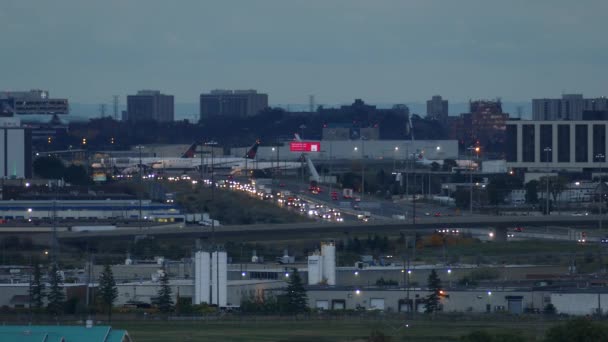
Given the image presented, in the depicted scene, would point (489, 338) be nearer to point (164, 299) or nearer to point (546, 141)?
point (164, 299)

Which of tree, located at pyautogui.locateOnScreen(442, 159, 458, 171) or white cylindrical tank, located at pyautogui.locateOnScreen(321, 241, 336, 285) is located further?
tree, located at pyautogui.locateOnScreen(442, 159, 458, 171)

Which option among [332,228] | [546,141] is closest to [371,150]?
[546,141]

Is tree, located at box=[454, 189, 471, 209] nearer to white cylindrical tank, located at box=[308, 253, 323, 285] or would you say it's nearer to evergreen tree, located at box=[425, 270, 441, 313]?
white cylindrical tank, located at box=[308, 253, 323, 285]

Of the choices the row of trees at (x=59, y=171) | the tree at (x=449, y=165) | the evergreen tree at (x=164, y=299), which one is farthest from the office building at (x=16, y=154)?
the evergreen tree at (x=164, y=299)

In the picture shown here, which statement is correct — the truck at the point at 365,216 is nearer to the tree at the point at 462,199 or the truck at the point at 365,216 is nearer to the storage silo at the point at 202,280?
the tree at the point at 462,199

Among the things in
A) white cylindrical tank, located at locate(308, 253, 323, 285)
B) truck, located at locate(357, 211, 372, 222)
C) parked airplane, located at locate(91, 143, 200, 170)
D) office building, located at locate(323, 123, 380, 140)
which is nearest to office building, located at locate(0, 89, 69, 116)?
office building, located at locate(323, 123, 380, 140)
